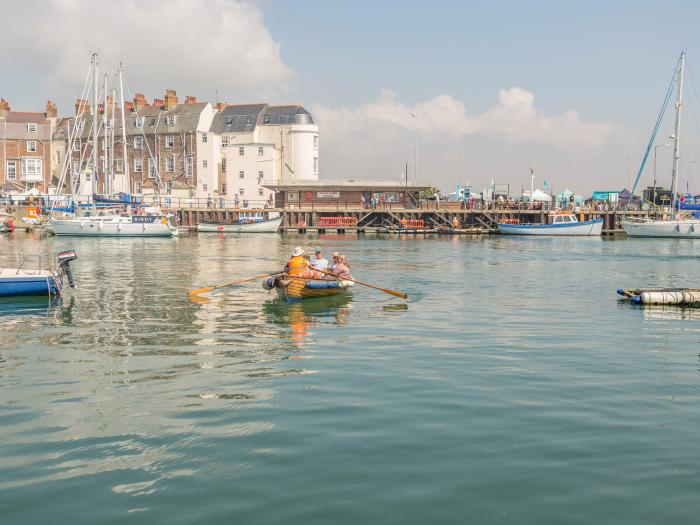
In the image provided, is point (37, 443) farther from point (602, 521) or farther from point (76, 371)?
point (602, 521)

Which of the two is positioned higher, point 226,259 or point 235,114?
point 235,114

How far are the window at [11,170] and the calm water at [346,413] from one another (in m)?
92.2

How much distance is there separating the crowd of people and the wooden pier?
6116 cm

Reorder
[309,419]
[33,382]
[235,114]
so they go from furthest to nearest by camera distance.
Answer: [235,114], [33,382], [309,419]

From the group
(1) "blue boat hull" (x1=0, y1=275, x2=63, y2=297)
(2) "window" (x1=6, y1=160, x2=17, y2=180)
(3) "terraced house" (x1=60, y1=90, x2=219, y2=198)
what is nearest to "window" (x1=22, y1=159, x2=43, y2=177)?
(2) "window" (x1=6, y1=160, x2=17, y2=180)

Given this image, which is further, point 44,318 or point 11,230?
point 11,230

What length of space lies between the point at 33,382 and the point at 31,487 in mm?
5703

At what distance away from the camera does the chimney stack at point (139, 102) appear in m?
107

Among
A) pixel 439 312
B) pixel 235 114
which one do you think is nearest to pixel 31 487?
pixel 439 312

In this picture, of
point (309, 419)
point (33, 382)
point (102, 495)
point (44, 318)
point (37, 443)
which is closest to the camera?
point (102, 495)

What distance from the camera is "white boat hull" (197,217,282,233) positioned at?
84.8 meters

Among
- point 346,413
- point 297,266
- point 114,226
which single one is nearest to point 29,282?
point 297,266

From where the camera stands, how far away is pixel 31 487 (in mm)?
8898

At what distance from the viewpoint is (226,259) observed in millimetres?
47500
